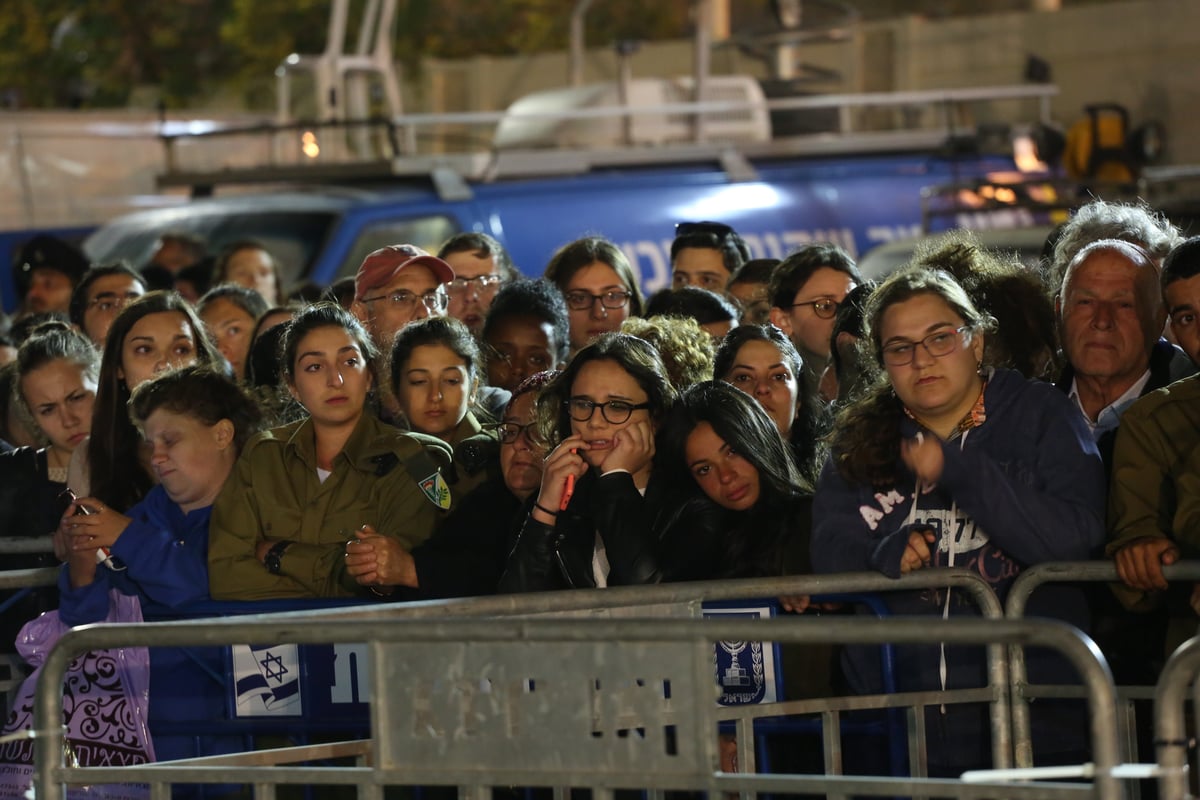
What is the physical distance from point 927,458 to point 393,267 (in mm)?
2961

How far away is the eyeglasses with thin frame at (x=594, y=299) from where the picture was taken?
7.45 m

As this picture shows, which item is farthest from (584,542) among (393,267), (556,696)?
(393,267)

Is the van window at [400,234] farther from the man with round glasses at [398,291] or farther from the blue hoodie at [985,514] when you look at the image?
the blue hoodie at [985,514]

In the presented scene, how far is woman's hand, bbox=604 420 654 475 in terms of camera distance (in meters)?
5.17

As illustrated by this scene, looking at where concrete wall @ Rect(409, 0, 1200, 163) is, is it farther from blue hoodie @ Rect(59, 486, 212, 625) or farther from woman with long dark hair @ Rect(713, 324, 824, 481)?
blue hoodie @ Rect(59, 486, 212, 625)

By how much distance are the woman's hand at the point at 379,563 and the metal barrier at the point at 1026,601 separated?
62.1 inches

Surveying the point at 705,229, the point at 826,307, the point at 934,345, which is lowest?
the point at 934,345

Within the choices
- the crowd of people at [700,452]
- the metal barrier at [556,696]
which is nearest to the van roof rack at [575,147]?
the crowd of people at [700,452]

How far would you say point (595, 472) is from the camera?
5156mm

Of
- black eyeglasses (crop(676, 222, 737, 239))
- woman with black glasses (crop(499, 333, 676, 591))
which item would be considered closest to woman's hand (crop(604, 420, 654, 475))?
woman with black glasses (crop(499, 333, 676, 591))

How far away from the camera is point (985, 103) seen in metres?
19.2

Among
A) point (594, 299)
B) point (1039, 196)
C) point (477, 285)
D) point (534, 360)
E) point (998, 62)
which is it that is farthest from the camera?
point (998, 62)

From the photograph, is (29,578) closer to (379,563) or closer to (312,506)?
(312,506)

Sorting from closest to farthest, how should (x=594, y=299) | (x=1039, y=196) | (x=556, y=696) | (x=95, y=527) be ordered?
(x=556, y=696) < (x=95, y=527) < (x=594, y=299) < (x=1039, y=196)
